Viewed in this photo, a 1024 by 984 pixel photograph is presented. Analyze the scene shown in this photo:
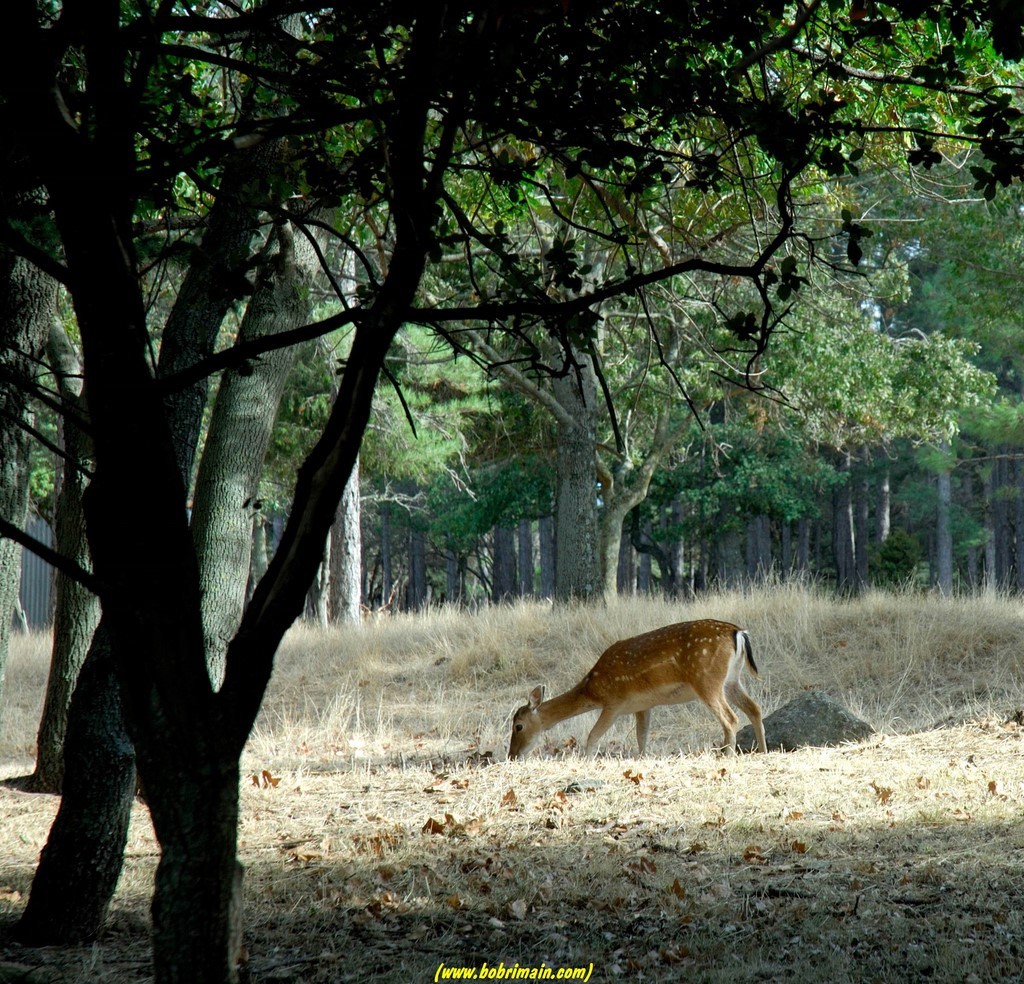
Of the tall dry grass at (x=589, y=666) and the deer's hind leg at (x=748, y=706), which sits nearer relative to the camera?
the deer's hind leg at (x=748, y=706)

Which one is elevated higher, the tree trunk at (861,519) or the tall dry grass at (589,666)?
the tree trunk at (861,519)

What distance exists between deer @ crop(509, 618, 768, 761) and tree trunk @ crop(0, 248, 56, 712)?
191 inches

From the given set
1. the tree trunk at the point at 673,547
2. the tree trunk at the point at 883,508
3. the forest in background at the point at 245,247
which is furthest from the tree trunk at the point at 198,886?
the tree trunk at the point at 883,508

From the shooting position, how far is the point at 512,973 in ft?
13.3

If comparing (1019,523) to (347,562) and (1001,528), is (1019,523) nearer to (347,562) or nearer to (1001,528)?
(1001,528)

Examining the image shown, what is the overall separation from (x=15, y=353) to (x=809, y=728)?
22.8ft

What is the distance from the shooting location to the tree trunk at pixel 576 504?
18.6m

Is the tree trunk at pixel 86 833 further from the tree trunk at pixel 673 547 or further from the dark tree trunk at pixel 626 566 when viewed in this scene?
the dark tree trunk at pixel 626 566

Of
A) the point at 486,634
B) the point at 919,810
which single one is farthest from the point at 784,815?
the point at 486,634

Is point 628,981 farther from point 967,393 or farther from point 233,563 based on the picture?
point 967,393

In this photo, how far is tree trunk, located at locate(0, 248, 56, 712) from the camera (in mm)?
5520

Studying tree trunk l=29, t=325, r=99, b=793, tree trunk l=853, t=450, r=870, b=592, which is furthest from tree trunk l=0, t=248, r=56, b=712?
tree trunk l=853, t=450, r=870, b=592

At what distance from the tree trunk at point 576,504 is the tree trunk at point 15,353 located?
13.0 meters

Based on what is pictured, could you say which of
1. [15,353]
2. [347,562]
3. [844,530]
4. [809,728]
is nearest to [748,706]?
[809,728]
